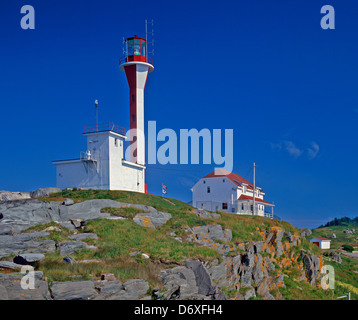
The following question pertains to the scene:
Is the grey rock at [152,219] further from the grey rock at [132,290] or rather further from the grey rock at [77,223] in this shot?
the grey rock at [132,290]

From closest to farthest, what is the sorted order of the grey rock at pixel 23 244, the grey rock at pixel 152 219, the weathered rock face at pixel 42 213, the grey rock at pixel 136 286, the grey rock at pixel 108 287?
the grey rock at pixel 108 287, the grey rock at pixel 136 286, the grey rock at pixel 23 244, the weathered rock face at pixel 42 213, the grey rock at pixel 152 219

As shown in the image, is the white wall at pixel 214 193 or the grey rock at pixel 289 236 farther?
the white wall at pixel 214 193

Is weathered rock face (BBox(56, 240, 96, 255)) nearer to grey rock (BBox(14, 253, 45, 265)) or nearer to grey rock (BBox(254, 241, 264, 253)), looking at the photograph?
grey rock (BBox(14, 253, 45, 265))

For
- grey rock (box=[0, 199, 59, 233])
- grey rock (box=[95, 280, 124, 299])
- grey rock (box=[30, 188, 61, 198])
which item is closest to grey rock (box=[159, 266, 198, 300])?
grey rock (box=[95, 280, 124, 299])

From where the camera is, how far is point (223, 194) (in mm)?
54750

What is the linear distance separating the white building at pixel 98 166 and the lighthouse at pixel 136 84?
5.25 meters

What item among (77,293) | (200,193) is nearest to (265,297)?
(77,293)

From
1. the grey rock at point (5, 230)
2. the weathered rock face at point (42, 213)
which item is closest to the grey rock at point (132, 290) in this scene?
the grey rock at point (5, 230)

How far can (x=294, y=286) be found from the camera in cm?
3033

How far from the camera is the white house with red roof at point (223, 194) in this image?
53.9 m

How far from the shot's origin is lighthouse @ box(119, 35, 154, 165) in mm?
45875

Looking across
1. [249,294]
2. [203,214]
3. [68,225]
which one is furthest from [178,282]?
[203,214]

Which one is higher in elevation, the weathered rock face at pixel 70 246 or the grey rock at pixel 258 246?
the weathered rock face at pixel 70 246
